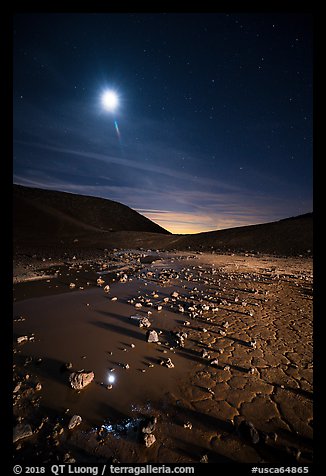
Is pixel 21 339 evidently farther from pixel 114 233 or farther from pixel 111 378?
pixel 114 233

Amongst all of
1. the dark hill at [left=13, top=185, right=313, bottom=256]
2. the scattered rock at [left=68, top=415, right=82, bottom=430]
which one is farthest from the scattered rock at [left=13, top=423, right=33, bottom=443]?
the dark hill at [left=13, top=185, right=313, bottom=256]

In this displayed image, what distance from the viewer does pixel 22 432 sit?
200 cm

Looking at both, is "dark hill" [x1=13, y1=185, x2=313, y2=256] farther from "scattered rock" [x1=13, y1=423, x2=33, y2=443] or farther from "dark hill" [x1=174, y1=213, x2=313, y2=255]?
"scattered rock" [x1=13, y1=423, x2=33, y2=443]

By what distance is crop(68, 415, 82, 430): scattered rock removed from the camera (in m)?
2.11

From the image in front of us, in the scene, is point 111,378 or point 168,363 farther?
point 168,363

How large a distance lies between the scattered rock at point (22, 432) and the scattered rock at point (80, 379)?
62cm

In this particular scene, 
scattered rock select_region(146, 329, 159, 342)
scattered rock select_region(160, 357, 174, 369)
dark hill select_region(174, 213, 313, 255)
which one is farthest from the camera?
dark hill select_region(174, 213, 313, 255)

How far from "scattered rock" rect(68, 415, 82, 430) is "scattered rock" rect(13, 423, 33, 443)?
1.08 feet

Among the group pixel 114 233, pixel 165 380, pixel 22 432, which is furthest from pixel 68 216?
pixel 22 432

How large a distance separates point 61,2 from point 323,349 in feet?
9.38

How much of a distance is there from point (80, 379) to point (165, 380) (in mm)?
1071

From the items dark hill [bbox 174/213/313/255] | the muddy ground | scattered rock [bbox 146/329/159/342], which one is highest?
dark hill [bbox 174/213/313/255]

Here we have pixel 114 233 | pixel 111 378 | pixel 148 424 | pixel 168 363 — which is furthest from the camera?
pixel 114 233

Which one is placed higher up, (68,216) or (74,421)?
(68,216)
